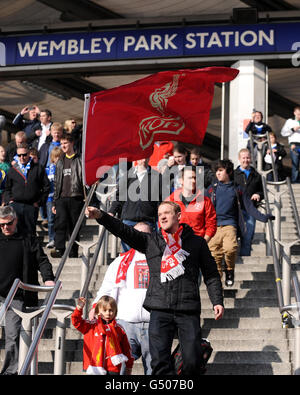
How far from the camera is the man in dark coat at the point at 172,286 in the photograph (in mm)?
6820

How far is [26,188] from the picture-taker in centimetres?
1193

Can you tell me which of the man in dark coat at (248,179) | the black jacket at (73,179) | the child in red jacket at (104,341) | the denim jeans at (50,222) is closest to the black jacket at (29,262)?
the child in red jacket at (104,341)

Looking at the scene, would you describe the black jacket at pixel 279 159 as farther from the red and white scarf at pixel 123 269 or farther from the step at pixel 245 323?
the red and white scarf at pixel 123 269

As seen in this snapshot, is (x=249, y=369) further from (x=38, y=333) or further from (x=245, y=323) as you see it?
(x=38, y=333)

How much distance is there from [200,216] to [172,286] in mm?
2634

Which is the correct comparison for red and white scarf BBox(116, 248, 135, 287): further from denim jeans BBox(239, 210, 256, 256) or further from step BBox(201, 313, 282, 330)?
denim jeans BBox(239, 210, 256, 256)

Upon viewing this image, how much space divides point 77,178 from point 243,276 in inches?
121

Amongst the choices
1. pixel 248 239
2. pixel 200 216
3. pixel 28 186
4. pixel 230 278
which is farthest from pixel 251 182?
pixel 28 186

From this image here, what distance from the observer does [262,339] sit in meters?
8.59

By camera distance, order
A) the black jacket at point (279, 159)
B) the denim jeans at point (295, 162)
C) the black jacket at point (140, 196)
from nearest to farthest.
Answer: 1. the black jacket at point (140, 196)
2. the denim jeans at point (295, 162)
3. the black jacket at point (279, 159)

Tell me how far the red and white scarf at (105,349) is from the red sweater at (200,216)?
2414mm

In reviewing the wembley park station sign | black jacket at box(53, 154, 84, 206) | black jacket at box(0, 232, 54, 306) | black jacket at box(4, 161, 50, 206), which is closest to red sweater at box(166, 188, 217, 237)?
black jacket at box(0, 232, 54, 306)

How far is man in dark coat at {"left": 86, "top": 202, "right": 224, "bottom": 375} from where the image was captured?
Result: 22.4 feet
